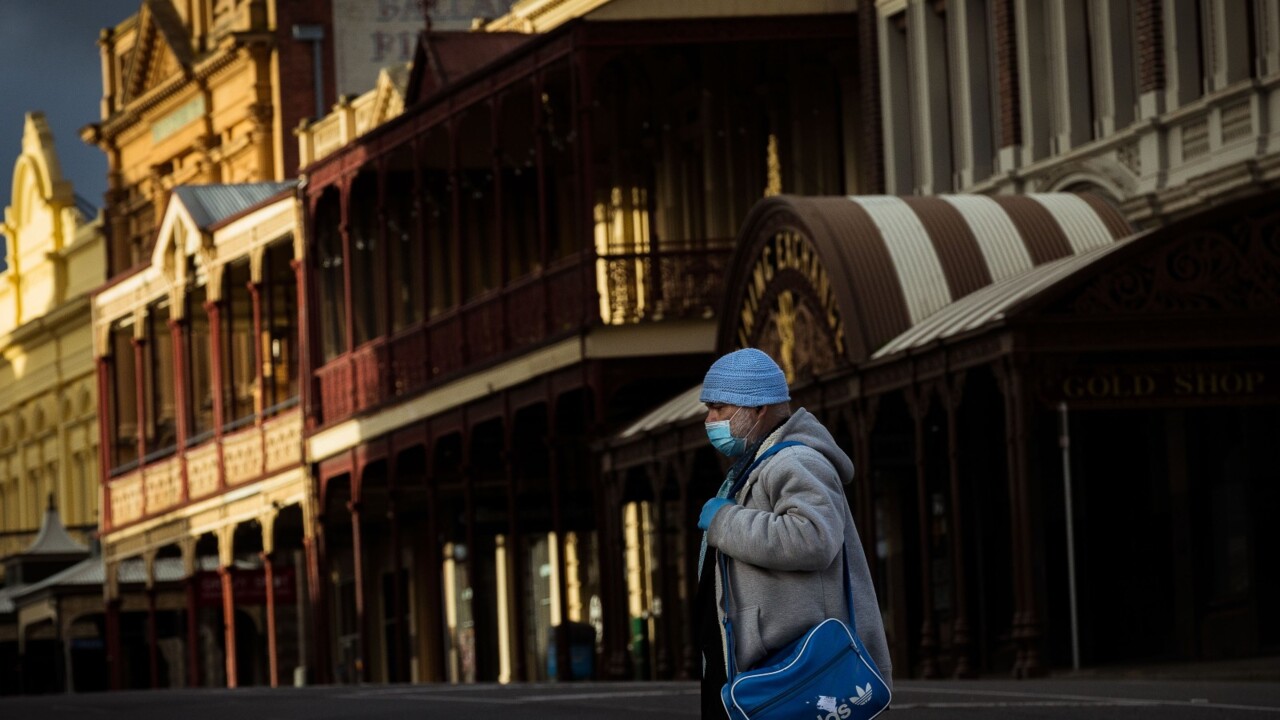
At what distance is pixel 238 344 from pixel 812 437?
4350cm

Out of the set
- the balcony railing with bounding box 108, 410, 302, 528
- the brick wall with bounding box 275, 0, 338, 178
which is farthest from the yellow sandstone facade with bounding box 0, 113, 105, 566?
the balcony railing with bounding box 108, 410, 302, 528

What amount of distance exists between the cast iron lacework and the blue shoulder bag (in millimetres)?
12933

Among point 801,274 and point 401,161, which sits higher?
point 401,161

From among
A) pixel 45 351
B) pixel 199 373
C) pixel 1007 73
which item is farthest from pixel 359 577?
pixel 45 351

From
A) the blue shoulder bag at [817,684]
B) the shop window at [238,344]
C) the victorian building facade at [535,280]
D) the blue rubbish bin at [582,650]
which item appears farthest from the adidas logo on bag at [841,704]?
the shop window at [238,344]

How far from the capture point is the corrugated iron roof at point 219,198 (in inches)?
1709

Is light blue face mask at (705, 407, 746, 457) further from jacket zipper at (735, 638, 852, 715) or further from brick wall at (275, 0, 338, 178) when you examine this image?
brick wall at (275, 0, 338, 178)

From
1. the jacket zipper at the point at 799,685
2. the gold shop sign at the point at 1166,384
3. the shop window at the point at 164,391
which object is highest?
the shop window at the point at 164,391

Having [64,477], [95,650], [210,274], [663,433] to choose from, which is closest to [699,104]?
[663,433]

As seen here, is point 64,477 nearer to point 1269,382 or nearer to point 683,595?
point 683,595

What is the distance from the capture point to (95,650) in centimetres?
5925

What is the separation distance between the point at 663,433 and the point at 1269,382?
8.24 meters

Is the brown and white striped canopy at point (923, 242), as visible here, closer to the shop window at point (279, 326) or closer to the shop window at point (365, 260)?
the shop window at point (365, 260)

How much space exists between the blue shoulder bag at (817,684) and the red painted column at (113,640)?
135 feet
